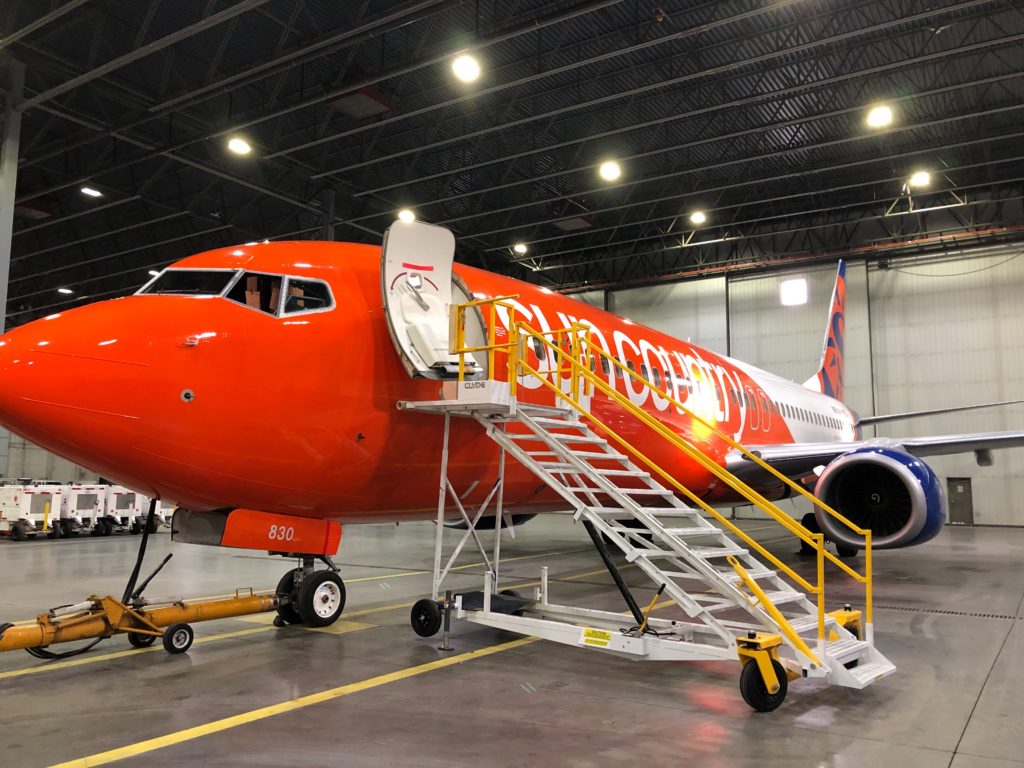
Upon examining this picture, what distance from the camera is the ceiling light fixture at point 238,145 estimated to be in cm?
1617

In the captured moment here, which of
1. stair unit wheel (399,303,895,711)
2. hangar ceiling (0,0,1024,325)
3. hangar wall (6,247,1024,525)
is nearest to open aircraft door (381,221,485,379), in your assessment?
stair unit wheel (399,303,895,711)

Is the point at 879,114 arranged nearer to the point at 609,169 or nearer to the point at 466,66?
the point at 609,169

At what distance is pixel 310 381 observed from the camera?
18.9ft

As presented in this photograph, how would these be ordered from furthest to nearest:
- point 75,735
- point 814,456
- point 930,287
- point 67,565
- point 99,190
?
point 930,287
point 99,190
point 67,565
point 814,456
point 75,735

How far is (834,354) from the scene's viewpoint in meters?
21.8

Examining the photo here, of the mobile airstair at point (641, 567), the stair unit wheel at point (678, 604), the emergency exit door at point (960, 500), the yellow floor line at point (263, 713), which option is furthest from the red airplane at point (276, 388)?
the emergency exit door at point (960, 500)

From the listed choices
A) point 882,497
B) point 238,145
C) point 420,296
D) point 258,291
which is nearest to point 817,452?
point 882,497

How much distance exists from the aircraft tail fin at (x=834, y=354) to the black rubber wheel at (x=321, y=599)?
16638 mm

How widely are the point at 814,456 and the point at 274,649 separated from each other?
811 cm

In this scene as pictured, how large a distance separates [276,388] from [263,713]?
7.39 feet

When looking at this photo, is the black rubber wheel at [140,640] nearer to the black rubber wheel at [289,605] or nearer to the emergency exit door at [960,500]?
the black rubber wheel at [289,605]

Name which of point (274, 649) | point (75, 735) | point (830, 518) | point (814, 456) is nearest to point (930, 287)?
point (814, 456)

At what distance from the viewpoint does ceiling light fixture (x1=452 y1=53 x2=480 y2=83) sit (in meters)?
12.5

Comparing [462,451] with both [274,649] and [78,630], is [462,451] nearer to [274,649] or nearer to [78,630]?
[274,649]
